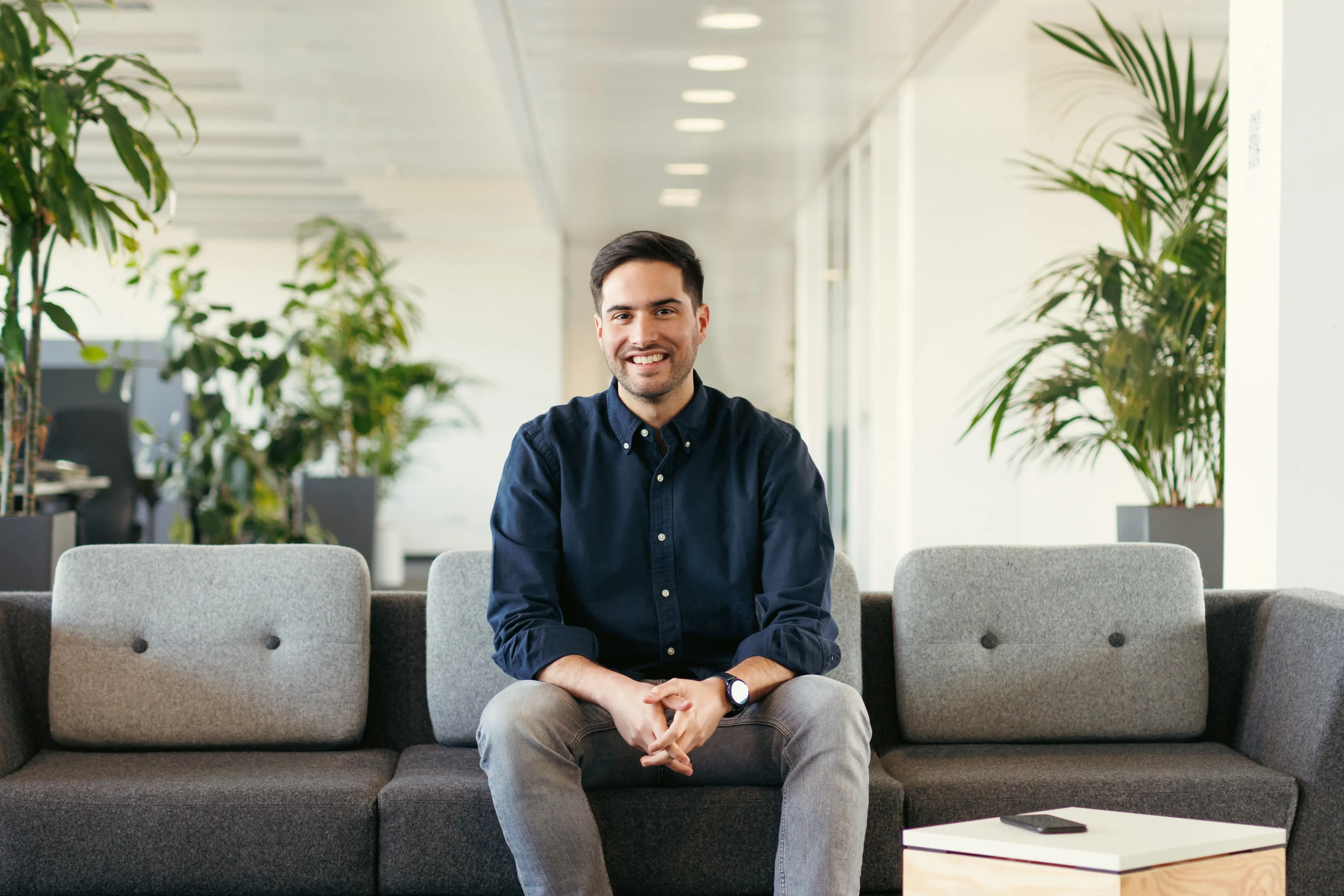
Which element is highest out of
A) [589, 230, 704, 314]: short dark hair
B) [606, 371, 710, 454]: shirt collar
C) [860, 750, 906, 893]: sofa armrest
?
[589, 230, 704, 314]: short dark hair

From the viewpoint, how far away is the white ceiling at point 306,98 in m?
6.29

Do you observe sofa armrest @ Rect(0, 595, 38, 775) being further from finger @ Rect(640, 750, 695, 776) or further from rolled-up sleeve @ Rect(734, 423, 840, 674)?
rolled-up sleeve @ Rect(734, 423, 840, 674)

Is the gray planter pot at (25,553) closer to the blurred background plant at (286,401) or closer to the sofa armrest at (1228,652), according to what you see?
the blurred background plant at (286,401)

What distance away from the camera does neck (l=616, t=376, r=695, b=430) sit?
2197mm

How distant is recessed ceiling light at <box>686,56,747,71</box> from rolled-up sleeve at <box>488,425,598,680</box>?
401cm

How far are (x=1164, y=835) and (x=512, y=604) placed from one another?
1.03 meters

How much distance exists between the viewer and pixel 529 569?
2098mm

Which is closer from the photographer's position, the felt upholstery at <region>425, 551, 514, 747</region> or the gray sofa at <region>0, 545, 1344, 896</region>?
the gray sofa at <region>0, 545, 1344, 896</region>

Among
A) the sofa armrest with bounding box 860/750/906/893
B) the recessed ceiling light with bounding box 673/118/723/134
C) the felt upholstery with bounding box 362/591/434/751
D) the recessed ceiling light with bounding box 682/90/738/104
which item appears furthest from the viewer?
the recessed ceiling light with bounding box 673/118/723/134

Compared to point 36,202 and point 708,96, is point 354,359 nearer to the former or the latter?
point 708,96

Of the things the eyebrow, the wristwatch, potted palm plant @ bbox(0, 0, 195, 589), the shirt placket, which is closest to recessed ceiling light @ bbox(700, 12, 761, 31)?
potted palm plant @ bbox(0, 0, 195, 589)

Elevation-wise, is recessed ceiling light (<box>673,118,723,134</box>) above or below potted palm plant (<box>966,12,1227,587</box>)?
above

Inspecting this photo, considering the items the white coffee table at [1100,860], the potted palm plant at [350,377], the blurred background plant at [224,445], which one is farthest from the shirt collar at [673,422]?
the potted palm plant at [350,377]

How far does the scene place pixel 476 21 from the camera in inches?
271
